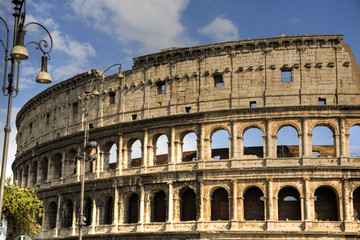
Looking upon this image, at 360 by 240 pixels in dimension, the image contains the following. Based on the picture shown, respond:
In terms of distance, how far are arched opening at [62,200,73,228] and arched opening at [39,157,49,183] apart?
462cm

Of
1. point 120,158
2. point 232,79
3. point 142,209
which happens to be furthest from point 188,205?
point 232,79

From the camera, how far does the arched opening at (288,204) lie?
118 ft

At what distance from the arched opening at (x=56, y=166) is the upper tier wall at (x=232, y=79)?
5422mm

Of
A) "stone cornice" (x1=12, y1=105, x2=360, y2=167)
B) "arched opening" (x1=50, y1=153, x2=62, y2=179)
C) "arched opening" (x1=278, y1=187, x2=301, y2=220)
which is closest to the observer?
"arched opening" (x1=278, y1=187, x2=301, y2=220)

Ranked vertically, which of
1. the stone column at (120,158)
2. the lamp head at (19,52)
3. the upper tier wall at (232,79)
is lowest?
the lamp head at (19,52)

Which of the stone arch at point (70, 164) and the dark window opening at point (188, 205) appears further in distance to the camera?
the stone arch at point (70, 164)

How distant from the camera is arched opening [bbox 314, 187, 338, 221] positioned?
116 ft

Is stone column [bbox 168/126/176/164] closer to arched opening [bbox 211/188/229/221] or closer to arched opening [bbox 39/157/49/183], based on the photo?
arched opening [bbox 211/188/229/221]

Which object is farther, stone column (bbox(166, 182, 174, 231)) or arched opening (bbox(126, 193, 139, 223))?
arched opening (bbox(126, 193, 139, 223))

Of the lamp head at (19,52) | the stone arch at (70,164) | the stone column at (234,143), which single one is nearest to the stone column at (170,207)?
the stone column at (234,143)

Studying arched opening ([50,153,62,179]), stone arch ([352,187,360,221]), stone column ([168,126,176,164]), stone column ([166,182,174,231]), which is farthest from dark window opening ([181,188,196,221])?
arched opening ([50,153,62,179])

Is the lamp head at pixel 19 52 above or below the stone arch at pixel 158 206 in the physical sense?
above

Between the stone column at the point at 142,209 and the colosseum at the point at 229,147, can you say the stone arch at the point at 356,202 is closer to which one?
the colosseum at the point at 229,147

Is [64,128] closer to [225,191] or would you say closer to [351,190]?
[225,191]
